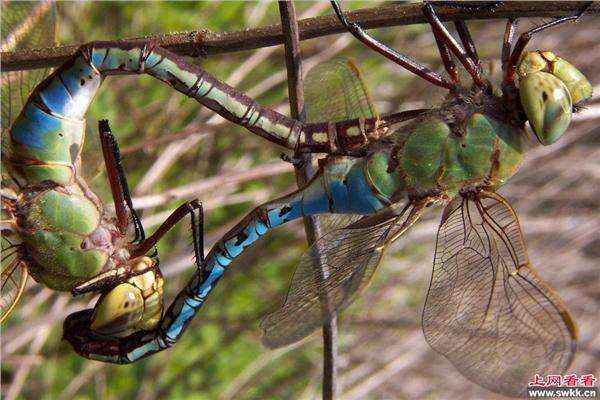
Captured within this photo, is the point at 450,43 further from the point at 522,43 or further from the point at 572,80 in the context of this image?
the point at 572,80

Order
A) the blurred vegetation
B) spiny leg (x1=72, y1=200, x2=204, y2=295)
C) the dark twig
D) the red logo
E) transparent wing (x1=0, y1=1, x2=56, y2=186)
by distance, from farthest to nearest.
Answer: the blurred vegetation < the red logo < transparent wing (x1=0, y1=1, x2=56, y2=186) < spiny leg (x1=72, y1=200, x2=204, y2=295) < the dark twig

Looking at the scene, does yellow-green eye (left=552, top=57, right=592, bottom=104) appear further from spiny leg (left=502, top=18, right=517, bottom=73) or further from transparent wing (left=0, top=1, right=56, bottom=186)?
transparent wing (left=0, top=1, right=56, bottom=186)

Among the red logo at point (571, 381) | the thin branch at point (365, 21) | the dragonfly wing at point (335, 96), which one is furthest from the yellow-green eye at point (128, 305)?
the red logo at point (571, 381)

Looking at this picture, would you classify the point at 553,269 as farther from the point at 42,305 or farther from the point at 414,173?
the point at 42,305

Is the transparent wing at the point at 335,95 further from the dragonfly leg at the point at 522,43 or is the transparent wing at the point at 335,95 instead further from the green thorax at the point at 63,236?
the green thorax at the point at 63,236

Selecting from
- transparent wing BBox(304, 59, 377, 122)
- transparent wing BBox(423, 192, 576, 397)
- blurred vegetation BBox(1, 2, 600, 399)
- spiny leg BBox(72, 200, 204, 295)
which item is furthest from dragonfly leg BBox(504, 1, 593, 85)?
blurred vegetation BBox(1, 2, 600, 399)
